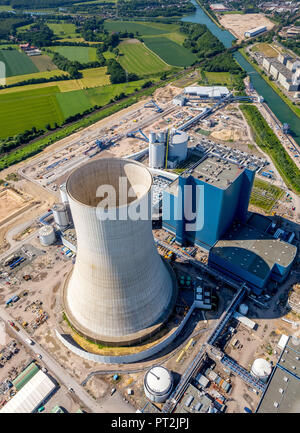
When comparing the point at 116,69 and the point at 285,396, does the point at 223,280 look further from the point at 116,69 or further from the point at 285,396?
the point at 116,69

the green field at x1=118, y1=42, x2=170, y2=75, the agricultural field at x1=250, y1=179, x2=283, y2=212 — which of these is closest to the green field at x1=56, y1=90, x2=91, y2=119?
the green field at x1=118, y1=42, x2=170, y2=75

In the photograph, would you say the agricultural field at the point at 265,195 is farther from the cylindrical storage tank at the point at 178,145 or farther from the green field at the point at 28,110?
the green field at the point at 28,110

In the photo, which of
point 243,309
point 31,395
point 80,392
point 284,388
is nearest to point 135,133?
point 243,309

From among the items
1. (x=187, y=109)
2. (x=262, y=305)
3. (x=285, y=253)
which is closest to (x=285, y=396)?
(x=262, y=305)

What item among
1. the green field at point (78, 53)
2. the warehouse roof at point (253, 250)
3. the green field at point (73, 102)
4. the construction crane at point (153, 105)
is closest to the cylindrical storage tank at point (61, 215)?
the warehouse roof at point (253, 250)

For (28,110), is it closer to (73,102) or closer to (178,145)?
(73,102)

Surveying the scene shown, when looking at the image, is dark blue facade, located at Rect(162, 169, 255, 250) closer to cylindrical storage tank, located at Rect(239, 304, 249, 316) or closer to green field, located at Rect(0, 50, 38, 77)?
cylindrical storage tank, located at Rect(239, 304, 249, 316)

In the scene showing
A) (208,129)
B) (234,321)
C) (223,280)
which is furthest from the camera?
(208,129)
